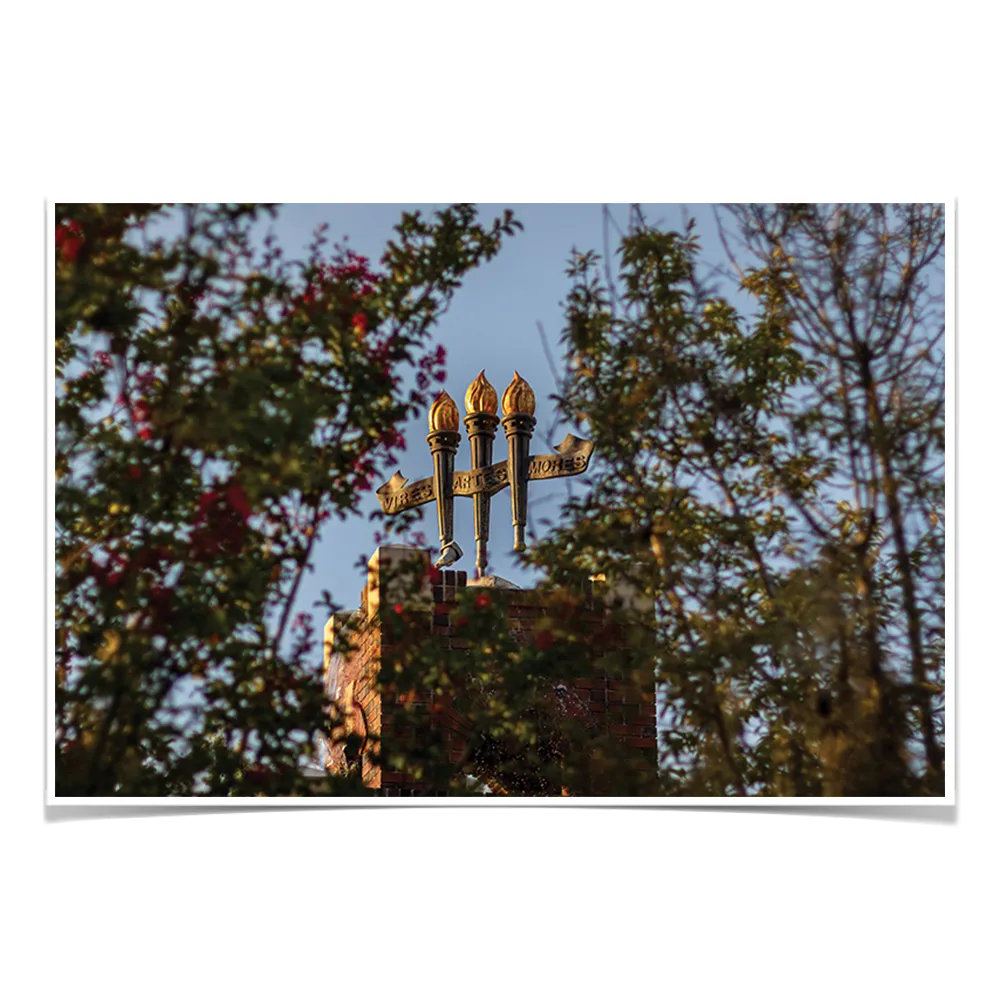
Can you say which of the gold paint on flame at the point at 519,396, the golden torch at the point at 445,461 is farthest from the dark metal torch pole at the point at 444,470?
the gold paint on flame at the point at 519,396

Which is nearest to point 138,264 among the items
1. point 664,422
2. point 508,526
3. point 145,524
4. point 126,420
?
point 126,420

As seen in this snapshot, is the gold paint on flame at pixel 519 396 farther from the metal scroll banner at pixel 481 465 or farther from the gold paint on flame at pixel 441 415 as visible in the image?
the gold paint on flame at pixel 441 415

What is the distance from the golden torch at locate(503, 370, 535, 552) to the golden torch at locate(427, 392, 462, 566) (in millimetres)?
206

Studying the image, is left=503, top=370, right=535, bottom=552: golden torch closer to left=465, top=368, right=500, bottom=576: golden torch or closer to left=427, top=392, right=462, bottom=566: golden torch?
left=465, top=368, right=500, bottom=576: golden torch

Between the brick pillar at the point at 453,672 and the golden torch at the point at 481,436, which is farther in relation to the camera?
the golden torch at the point at 481,436

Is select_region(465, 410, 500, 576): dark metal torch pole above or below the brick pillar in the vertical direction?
above

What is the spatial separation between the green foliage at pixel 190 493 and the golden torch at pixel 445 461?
0.86 ft

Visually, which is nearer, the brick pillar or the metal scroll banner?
the brick pillar

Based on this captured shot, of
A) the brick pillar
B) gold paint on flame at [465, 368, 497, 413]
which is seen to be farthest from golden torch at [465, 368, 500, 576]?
the brick pillar

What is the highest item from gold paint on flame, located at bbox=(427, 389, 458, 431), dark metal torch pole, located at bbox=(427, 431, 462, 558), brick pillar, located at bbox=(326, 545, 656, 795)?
gold paint on flame, located at bbox=(427, 389, 458, 431)

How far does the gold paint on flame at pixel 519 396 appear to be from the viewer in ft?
18.5

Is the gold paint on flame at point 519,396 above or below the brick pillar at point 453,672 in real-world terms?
above

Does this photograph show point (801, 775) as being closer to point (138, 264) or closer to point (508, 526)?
point (508, 526)

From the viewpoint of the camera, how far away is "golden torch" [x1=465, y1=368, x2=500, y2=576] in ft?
18.5
